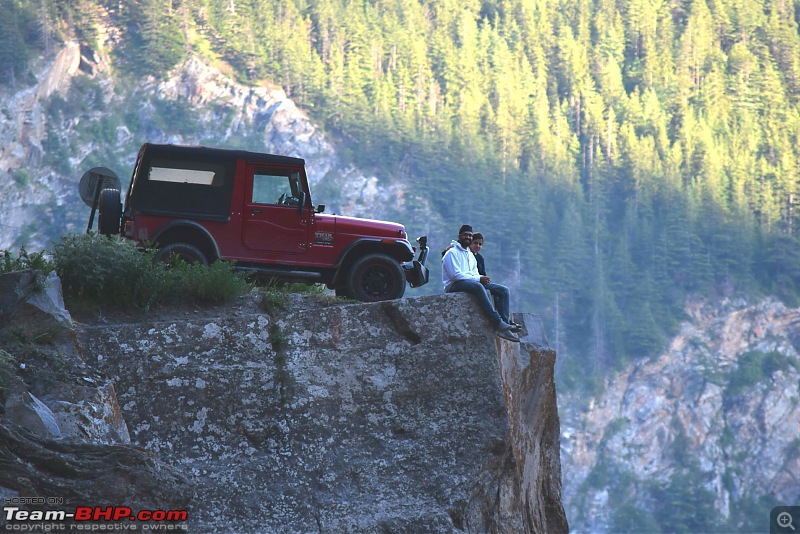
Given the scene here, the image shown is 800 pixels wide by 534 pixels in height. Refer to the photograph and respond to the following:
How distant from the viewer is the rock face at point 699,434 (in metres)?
142

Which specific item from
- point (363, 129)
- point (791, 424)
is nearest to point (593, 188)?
point (363, 129)

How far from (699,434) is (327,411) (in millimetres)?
140470

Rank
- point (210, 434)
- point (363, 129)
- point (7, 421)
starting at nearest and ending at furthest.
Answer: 1. point (7, 421)
2. point (210, 434)
3. point (363, 129)

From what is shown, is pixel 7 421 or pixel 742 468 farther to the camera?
pixel 742 468

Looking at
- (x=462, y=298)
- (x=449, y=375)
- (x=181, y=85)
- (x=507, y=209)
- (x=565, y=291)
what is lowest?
(x=449, y=375)

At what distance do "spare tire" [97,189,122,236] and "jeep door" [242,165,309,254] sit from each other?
5.69ft

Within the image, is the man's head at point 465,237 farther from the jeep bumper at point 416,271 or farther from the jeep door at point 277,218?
the jeep door at point 277,218

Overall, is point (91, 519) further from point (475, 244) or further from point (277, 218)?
point (277, 218)

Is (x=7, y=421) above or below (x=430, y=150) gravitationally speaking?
below

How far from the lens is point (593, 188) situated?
7411 inches

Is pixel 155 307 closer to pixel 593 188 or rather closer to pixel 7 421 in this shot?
pixel 7 421

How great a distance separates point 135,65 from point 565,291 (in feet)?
223

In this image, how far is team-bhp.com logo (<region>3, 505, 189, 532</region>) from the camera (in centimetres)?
951

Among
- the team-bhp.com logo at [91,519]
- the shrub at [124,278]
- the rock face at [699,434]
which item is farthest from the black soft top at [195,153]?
the rock face at [699,434]
